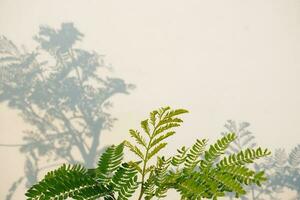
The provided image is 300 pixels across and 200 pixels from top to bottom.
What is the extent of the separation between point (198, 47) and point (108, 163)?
767cm

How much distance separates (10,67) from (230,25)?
5.44m

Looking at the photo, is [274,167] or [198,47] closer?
[274,167]

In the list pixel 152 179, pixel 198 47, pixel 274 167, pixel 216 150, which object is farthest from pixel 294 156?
pixel 152 179

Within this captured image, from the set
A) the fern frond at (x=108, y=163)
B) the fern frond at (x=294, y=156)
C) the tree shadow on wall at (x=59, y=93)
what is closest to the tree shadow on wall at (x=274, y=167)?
the fern frond at (x=294, y=156)

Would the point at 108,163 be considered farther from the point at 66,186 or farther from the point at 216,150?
the point at 216,150

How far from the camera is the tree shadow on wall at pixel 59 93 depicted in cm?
780

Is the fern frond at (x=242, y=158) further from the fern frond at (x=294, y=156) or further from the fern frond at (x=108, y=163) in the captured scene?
the fern frond at (x=294, y=156)

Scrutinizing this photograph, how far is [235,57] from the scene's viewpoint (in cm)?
816

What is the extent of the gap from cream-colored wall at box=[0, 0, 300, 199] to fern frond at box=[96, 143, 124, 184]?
7.07 m

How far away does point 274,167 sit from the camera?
7.73 meters

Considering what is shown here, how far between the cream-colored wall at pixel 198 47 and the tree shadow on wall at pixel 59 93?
0.84ft

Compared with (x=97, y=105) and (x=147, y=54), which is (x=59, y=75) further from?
(x=147, y=54)

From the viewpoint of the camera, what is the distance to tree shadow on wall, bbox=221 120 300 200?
764cm

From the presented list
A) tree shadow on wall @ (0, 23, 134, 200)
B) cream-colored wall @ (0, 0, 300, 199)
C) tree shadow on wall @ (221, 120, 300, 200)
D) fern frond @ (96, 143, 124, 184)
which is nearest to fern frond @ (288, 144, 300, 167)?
tree shadow on wall @ (221, 120, 300, 200)
